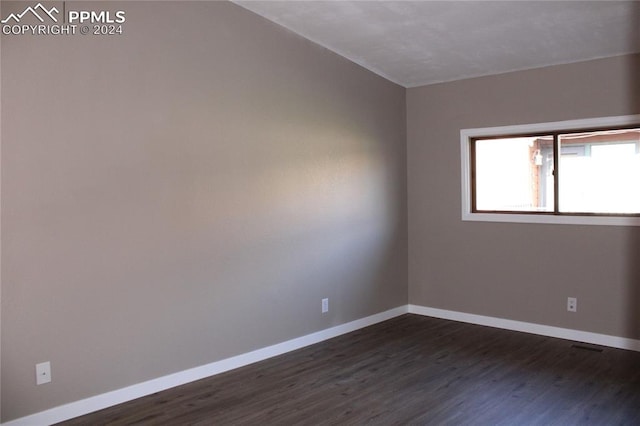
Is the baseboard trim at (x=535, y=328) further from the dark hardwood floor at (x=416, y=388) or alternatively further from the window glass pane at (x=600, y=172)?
the window glass pane at (x=600, y=172)

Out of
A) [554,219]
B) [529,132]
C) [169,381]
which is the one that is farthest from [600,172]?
[169,381]

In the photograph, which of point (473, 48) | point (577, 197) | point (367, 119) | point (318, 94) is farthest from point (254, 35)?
point (577, 197)

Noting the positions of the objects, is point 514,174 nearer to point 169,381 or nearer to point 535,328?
point 535,328

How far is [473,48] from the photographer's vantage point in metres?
4.42

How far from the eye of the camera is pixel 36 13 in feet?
9.54

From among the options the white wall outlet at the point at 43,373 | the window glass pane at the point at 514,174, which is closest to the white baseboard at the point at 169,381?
the white wall outlet at the point at 43,373

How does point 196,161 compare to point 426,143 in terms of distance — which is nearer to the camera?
point 196,161

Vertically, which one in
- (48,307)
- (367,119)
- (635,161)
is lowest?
(48,307)

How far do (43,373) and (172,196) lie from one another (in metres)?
1.32

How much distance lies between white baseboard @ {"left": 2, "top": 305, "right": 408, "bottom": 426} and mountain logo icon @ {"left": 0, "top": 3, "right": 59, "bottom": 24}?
220 cm

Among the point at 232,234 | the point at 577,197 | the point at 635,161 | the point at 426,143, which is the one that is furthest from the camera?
the point at 426,143

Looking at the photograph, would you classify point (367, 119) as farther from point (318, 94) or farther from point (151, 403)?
point (151, 403)

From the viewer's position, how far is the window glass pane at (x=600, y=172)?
4379 millimetres

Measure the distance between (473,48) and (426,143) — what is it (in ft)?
4.30
